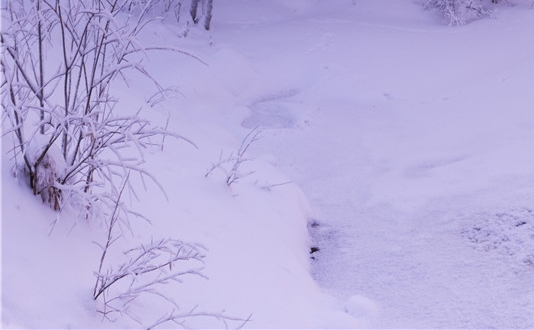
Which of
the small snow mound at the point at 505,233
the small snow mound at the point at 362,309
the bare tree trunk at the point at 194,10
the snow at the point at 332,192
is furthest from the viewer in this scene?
the bare tree trunk at the point at 194,10

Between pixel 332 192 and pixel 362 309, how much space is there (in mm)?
2575

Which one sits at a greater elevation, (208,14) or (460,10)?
(460,10)

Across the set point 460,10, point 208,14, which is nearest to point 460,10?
point 460,10

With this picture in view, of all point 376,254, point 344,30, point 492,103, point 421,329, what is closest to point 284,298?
point 421,329

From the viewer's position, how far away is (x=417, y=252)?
486 cm

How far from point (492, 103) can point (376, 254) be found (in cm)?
421

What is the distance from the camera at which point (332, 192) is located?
21.2 ft

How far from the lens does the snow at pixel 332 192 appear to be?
3.06m

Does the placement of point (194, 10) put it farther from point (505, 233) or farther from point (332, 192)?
point (505, 233)

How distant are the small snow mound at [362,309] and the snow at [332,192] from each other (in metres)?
0.01

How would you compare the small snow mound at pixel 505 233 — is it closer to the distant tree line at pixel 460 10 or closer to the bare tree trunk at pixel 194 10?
the distant tree line at pixel 460 10

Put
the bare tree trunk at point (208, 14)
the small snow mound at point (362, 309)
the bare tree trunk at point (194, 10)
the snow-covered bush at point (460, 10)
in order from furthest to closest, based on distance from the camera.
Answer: the snow-covered bush at point (460, 10)
the bare tree trunk at point (194, 10)
the bare tree trunk at point (208, 14)
the small snow mound at point (362, 309)

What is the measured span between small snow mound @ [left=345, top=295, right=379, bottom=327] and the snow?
0.01 metres

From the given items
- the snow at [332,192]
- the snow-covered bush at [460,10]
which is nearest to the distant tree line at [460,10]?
the snow-covered bush at [460,10]
